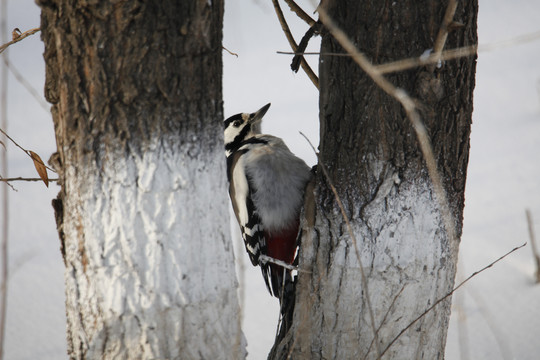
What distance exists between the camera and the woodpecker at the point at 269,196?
2.38 meters

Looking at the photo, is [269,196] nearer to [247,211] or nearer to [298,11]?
[247,211]

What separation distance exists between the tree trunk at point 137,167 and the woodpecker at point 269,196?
0.89 meters

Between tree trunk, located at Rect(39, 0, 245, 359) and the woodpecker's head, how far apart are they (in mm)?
1441

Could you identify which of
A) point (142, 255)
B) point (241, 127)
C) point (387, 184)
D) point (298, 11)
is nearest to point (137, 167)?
point (142, 255)

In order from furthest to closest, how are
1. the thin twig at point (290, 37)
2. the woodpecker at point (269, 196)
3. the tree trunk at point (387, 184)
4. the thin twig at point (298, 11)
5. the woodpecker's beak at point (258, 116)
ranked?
the woodpecker's beak at point (258, 116), the woodpecker at point (269, 196), the thin twig at point (290, 37), the thin twig at point (298, 11), the tree trunk at point (387, 184)

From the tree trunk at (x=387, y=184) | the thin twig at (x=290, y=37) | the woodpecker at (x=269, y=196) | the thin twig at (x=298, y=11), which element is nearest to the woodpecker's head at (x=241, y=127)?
the woodpecker at (x=269, y=196)

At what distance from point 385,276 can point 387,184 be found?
308 mm

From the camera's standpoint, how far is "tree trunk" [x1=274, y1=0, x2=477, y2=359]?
1.70m

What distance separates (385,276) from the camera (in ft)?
5.76

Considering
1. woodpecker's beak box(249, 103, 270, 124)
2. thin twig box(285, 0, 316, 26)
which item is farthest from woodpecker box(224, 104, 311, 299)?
thin twig box(285, 0, 316, 26)

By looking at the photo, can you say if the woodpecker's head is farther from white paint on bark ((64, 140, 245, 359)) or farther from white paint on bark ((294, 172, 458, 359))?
white paint on bark ((64, 140, 245, 359))

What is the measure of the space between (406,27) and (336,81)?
11.1 inches

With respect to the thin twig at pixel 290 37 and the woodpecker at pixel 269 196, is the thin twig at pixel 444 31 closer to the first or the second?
the thin twig at pixel 290 37

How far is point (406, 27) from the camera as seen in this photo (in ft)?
5.53
